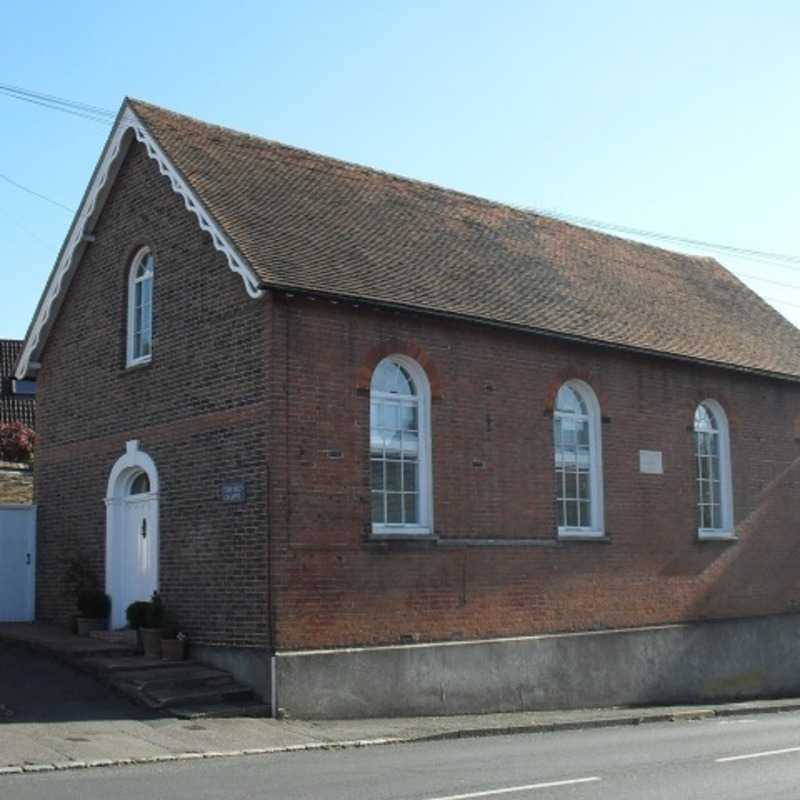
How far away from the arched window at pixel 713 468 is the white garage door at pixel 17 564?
1186 centimetres

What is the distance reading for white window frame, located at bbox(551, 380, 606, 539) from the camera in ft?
62.7

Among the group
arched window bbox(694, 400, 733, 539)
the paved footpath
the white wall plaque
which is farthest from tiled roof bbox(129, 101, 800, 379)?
the paved footpath

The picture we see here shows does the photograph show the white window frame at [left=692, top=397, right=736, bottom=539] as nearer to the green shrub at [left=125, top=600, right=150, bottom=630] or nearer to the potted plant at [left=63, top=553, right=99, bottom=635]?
the green shrub at [left=125, top=600, right=150, bottom=630]

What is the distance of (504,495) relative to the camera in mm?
17797

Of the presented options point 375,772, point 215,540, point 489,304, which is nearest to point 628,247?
point 489,304

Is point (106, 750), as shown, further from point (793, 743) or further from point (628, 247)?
point (628, 247)

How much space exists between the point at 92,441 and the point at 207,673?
5389mm

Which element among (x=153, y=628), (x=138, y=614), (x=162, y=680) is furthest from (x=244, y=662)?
(x=138, y=614)

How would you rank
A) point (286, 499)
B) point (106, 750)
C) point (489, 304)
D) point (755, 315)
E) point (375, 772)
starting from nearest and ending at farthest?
point (375, 772) → point (106, 750) → point (286, 499) → point (489, 304) → point (755, 315)

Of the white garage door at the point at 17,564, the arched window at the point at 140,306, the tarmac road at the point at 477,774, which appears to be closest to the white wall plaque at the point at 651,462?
the tarmac road at the point at 477,774

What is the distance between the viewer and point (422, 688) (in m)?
16.1

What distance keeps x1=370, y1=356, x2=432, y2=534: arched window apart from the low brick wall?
10.1 m

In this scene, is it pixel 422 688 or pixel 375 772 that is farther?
pixel 422 688

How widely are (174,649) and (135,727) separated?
269 cm
